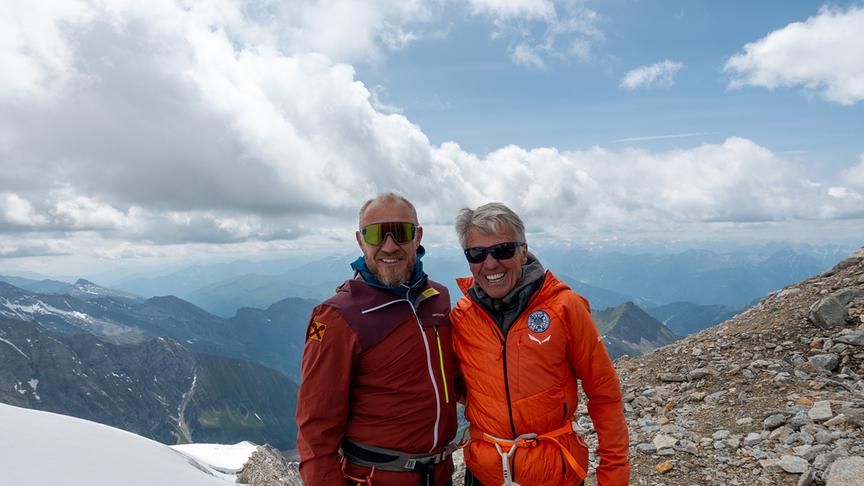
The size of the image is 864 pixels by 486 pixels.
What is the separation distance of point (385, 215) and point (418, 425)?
6.96ft

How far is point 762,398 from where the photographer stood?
9.85m

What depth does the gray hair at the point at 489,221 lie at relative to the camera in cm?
448

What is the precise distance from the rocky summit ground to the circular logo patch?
5694mm

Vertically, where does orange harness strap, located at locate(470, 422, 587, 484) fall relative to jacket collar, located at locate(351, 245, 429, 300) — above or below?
below

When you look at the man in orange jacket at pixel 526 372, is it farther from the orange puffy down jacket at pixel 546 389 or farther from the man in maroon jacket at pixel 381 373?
the man in maroon jacket at pixel 381 373

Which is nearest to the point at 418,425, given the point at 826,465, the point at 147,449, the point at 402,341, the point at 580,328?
the point at 402,341

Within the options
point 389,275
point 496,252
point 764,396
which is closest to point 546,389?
point 496,252

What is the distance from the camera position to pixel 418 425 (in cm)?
434

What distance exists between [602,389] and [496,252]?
1698 mm

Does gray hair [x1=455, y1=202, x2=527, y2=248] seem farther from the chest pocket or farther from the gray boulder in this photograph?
the gray boulder

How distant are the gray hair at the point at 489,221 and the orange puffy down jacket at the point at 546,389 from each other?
2.18 ft

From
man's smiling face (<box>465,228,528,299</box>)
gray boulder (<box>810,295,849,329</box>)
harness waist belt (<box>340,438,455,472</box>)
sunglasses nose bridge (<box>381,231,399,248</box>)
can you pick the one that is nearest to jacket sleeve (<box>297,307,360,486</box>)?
harness waist belt (<box>340,438,455,472</box>)

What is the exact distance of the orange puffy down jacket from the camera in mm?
4227

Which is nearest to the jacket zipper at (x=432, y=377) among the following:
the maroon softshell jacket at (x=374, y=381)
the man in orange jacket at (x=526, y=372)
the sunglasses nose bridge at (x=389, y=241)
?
the maroon softshell jacket at (x=374, y=381)
